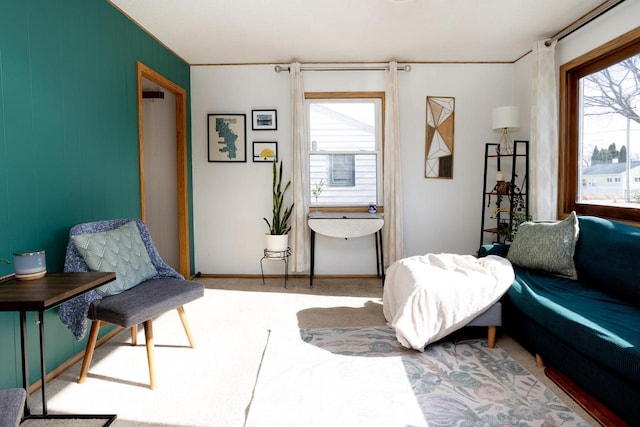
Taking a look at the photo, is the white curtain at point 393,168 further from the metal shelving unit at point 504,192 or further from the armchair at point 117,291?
the armchair at point 117,291

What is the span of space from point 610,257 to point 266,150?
327 centimetres

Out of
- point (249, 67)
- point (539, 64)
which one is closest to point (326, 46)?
point (249, 67)

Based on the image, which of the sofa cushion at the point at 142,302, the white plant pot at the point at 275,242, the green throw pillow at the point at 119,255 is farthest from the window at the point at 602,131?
the green throw pillow at the point at 119,255

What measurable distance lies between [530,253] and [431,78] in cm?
239

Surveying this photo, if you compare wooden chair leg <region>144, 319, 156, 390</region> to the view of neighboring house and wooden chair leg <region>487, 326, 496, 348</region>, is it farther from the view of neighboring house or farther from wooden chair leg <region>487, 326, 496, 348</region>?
the view of neighboring house

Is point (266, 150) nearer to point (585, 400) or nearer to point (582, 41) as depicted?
point (582, 41)

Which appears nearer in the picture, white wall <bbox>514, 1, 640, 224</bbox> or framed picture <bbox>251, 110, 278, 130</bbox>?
white wall <bbox>514, 1, 640, 224</bbox>

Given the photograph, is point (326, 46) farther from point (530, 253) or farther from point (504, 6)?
point (530, 253)

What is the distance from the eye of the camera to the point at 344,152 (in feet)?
15.0

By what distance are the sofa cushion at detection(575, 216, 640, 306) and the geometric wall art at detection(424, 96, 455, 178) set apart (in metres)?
1.87

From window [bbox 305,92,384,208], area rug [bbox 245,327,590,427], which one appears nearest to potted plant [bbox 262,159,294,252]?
window [bbox 305,92,384,208]

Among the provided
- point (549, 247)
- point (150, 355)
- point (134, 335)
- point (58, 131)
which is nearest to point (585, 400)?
point (549, 247)

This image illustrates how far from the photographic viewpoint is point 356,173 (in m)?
4.62

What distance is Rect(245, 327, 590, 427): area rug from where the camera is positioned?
184 cm
